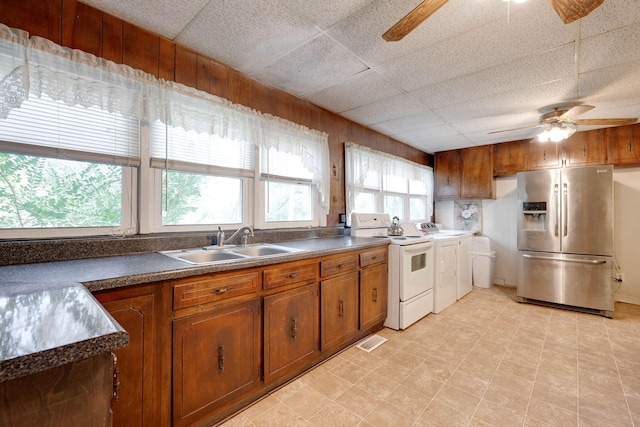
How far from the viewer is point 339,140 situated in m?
→ 3.29

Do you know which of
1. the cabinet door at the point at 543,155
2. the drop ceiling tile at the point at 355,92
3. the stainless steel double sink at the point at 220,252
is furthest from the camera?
the cabinet door at the point at 543,155

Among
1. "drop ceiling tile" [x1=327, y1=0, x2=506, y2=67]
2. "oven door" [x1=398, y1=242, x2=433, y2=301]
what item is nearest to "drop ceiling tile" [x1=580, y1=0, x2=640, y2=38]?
"drop ceiling tile" [x1=327, y1=0, x2=506, y2=67]

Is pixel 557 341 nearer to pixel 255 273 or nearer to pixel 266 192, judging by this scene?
pixel 255 273

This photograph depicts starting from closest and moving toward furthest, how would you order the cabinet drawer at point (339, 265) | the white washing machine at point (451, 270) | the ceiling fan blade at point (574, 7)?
the ceiling fan blade at point (574, 7)
the cabinet drawer at point (339, 265)
the white washing machine at point (451, 270)

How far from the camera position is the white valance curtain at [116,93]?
1.38 m

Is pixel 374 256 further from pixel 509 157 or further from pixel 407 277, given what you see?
pixel 509 157

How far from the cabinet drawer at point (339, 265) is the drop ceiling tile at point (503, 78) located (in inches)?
65.7

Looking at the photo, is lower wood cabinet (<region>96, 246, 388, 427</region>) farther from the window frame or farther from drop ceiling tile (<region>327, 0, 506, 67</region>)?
drop ceiling tile (<region>327, 0, 506, 67</region>)

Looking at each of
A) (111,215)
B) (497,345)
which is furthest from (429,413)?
(111,215)

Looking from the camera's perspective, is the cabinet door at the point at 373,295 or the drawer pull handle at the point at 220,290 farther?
the cabinet door at the point at 373,295

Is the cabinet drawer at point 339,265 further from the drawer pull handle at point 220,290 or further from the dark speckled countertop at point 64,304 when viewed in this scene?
the drawer pull handle at point 220,290

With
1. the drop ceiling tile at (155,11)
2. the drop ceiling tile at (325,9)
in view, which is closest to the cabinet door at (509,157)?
the drop ceiling tile at (325,9)

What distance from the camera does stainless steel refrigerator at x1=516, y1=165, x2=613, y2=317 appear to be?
3162 millimetres

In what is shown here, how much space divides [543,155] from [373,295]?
343cm
